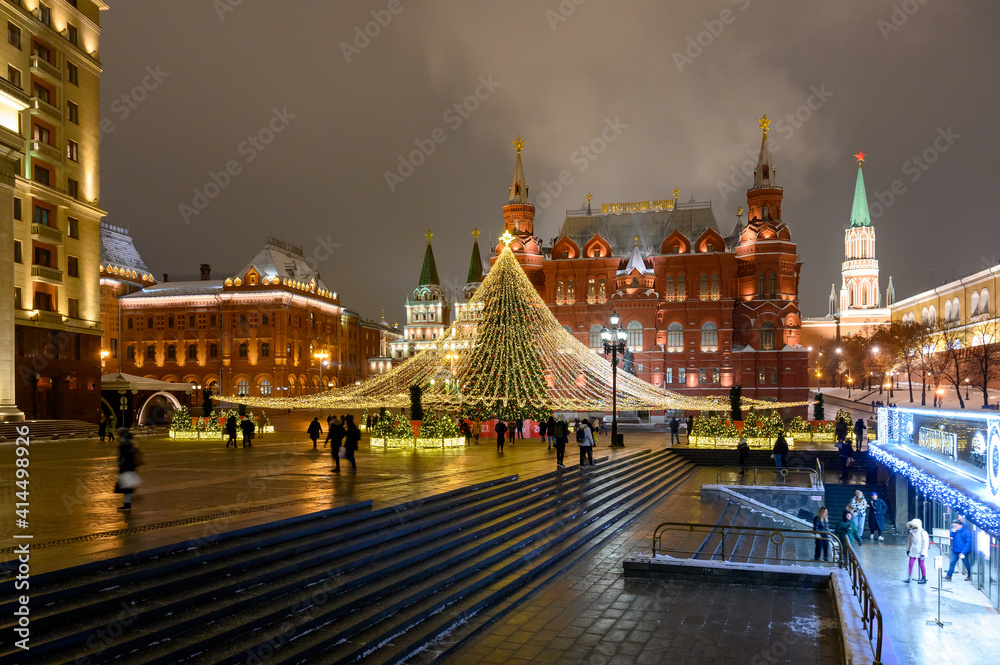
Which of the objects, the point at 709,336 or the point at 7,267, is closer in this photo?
the point at 7,267

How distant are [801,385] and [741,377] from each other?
5167 mm

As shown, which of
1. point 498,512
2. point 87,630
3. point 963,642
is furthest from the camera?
point 498,512

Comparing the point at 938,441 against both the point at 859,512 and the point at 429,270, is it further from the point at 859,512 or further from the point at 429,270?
the point at 429,270

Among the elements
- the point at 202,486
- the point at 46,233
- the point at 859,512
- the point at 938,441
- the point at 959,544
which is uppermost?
the point at 46,233

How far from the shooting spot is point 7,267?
96.2ft

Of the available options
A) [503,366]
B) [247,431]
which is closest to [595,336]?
[503,366]

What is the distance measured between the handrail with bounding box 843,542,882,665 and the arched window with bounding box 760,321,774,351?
55.6 meters

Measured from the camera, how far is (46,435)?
31156 mm

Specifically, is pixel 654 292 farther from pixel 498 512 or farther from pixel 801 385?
pixel 498 512

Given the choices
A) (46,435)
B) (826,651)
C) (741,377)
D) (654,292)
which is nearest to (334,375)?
(654,292)

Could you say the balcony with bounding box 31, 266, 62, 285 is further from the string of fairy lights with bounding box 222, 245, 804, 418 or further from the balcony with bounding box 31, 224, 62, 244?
the string of fairy lights with bounding box 222, 245, 804, 418

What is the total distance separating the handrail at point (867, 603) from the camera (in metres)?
7.69

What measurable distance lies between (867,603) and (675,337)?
5898cm

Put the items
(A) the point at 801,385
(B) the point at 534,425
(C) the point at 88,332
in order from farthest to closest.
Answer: (A) the point at 801,385 < (C) the point at 88,332 < (B) the point at 534,425
